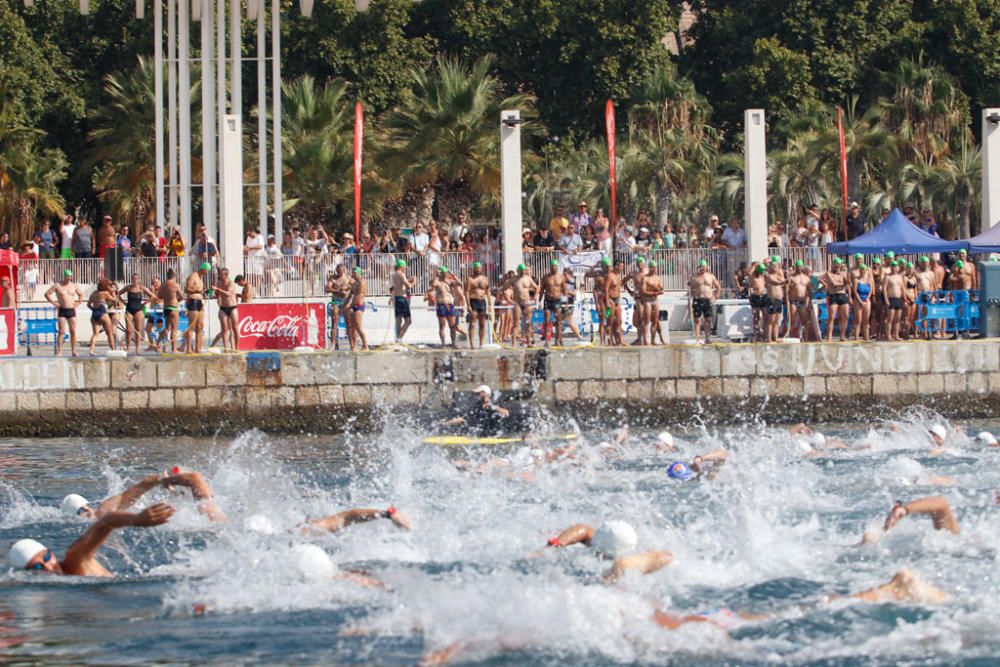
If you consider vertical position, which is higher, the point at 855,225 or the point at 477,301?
the point at 855,225

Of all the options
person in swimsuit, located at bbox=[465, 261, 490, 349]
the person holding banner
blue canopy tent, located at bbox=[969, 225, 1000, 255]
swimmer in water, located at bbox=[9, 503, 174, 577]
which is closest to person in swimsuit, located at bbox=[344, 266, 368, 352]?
person in swimsuit, located at bbox=[465, 261, 490, 349]

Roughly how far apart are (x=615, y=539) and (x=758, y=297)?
1362 cm

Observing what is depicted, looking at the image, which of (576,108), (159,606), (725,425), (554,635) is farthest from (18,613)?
(576,108)

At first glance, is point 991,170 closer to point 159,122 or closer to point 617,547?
point 159,122

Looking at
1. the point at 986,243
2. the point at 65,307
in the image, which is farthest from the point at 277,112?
the point at 986,243

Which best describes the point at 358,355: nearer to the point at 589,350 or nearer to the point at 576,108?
the point at 589,350

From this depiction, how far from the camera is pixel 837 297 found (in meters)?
25.0

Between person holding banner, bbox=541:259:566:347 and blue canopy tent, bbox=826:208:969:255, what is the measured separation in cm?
565

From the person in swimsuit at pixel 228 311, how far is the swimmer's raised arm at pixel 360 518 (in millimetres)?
12044

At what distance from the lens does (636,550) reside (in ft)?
41.1

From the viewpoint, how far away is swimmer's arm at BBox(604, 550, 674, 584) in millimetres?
11383

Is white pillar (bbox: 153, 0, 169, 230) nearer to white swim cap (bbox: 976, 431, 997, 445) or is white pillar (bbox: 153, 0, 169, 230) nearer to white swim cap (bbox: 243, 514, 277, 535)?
white swim cap (bbox: 976, 431, 997, 445)

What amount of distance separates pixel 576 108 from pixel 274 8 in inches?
573

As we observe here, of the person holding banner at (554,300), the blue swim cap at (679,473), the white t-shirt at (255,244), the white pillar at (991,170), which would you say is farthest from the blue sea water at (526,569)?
the white t-shirt at (255,244)
